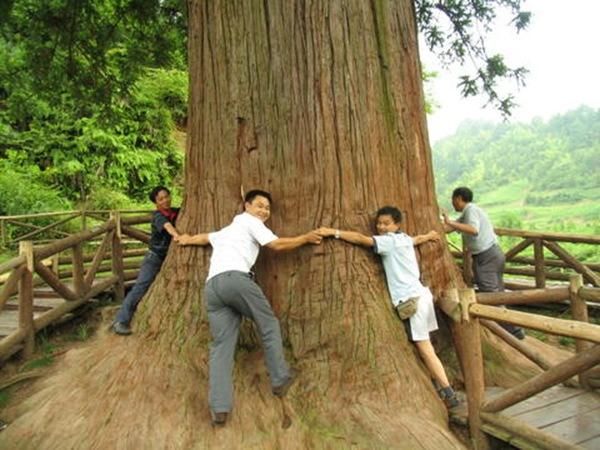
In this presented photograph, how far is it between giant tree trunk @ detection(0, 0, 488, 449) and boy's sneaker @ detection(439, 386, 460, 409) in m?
0.08

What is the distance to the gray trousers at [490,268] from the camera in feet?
20.2

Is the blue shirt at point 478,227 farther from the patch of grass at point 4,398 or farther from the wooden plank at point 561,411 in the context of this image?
the patch of grass at point 4,398

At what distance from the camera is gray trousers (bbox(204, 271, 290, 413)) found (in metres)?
3.73

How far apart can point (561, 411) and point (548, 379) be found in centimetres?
73

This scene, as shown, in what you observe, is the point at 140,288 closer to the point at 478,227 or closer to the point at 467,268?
the point at 478,227

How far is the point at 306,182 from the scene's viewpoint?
4.22m

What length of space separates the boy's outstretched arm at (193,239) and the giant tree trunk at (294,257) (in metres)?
0.11

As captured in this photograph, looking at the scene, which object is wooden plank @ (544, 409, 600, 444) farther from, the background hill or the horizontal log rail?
the background hill

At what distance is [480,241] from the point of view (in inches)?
241

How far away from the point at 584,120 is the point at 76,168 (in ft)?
254

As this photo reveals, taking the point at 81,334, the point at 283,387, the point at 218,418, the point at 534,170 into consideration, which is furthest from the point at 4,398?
the point at 534,170

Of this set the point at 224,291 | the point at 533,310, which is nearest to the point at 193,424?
the point at 224,291

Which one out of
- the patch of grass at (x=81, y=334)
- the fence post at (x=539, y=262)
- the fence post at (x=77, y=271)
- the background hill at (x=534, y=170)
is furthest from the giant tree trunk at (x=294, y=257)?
the background hill at (x=534, y=170)

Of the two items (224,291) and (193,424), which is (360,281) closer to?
(224,291)
